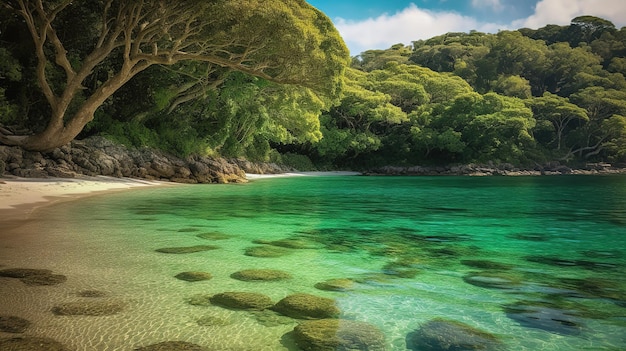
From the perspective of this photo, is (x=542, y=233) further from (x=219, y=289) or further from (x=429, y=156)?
(x=429, y=156)

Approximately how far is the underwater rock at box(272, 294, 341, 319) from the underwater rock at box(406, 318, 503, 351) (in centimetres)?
69

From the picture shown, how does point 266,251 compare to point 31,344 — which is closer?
point 31,344

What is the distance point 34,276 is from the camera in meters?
4.02

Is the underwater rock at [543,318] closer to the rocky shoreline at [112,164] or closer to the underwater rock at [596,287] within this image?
the underwater rock at [596,287]

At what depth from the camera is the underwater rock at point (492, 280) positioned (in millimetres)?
4309

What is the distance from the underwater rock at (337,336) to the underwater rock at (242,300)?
0.57 meters

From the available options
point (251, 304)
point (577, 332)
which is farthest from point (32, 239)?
point (577, 332)

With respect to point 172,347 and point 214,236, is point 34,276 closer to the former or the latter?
A: point 172,347

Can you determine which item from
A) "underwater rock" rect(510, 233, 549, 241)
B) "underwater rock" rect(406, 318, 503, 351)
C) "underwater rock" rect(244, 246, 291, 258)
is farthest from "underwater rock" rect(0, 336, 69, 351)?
"underwater rock" rect(510, 233, 549, 241)

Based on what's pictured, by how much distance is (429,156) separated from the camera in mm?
51250

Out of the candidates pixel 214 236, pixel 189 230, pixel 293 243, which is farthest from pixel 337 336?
pixel 189 230

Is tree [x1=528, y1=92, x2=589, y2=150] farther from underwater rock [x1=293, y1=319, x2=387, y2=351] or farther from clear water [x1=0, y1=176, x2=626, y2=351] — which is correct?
underwater rock [x1=293, y1=319, x2=387, y2=351]

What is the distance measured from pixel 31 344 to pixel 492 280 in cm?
418

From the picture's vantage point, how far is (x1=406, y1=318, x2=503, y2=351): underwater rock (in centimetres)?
275
